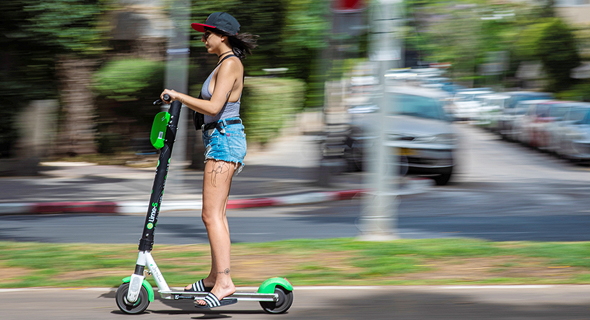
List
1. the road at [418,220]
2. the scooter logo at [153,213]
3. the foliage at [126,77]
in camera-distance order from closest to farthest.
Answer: the scooter logo at [153,213] < the road at [418,220] < the foliage at [126,77]

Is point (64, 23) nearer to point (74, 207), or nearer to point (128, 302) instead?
point (74, 207)

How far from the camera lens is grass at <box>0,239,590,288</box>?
543cm

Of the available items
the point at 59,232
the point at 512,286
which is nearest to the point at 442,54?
the point at 59,232

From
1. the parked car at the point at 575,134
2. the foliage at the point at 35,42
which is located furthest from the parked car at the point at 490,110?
the foliage at the point at 35,42

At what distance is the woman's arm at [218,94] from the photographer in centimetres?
427

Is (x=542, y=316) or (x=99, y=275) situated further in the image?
(x=99, y=275)

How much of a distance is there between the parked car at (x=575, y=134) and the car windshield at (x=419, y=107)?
5.28 metres

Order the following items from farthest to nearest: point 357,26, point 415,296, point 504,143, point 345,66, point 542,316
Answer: point 504,143 → point 345,66 → point 357,26 → point 415,296 → point 542,316

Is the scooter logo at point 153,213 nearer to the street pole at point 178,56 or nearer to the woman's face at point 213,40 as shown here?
the woman's face at point 213,40

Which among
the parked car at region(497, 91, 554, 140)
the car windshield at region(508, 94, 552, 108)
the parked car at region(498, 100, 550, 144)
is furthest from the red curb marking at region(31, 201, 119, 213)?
the car windshield at region(508, 94, 552, 108)

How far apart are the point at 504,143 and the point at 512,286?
20.3 m

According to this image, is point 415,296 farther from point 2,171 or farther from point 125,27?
point 125,27

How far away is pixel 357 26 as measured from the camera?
38.4 feet

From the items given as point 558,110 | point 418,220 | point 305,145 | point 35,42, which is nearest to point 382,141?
point 418,220
